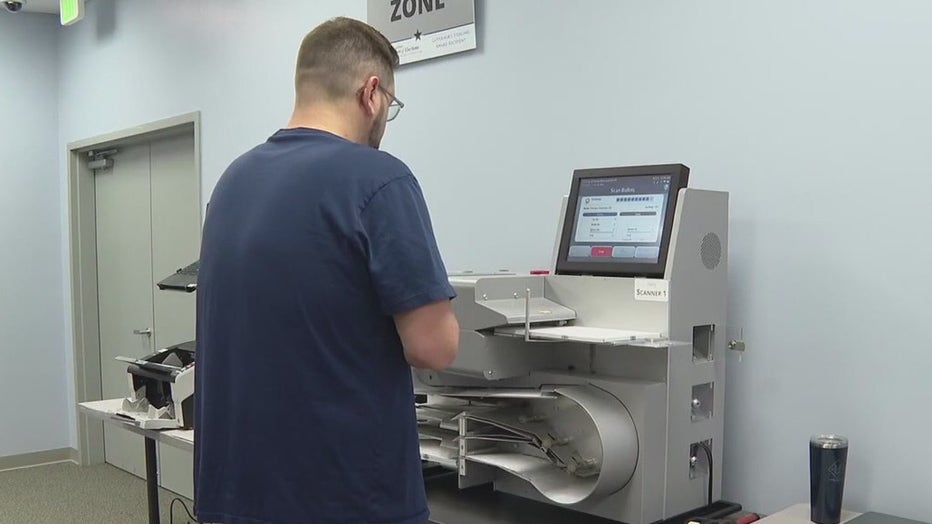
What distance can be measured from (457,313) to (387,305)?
0.51 metres

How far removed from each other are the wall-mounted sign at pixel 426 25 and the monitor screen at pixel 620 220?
3.01ft

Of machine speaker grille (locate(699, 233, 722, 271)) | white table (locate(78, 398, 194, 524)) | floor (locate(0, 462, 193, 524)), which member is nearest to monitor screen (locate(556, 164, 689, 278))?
machine speaker grille (locate(699, 233, 722, 271))

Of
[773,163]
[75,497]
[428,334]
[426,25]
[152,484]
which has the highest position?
[426,25]

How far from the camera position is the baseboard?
4844 mm

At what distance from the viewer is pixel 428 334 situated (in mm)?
1276

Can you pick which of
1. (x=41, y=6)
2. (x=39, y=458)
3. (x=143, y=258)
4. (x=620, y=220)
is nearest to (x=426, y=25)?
(x=620, y=220)

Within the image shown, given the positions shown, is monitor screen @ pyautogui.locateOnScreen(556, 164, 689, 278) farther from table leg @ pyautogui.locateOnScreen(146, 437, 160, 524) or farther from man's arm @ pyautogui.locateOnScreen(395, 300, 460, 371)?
table leg @ pyautogui.locateOnScreen(146, 437, 160, 524)

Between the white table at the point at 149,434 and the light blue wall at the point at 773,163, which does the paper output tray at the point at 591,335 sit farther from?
the white table at the point at 149,434

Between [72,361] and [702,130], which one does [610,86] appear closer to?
[702,130]

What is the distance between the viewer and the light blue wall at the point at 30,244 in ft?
15.9

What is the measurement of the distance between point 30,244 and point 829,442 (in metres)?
4.64

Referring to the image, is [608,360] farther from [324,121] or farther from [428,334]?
[324,121]

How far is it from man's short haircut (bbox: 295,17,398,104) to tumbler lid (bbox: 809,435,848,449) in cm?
106

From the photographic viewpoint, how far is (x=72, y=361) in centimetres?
498
